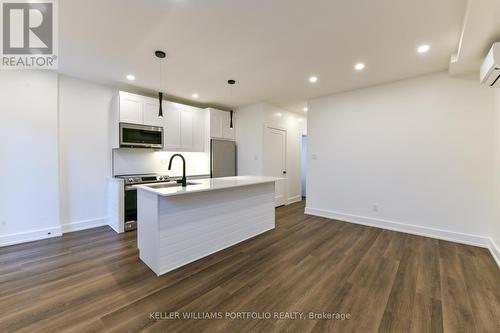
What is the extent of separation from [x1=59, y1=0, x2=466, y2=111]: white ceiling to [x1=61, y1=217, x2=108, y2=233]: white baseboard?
2690 mm

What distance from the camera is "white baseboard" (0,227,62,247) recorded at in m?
3.09

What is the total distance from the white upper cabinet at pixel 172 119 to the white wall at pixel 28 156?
0.97m

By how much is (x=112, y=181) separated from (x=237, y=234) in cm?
264

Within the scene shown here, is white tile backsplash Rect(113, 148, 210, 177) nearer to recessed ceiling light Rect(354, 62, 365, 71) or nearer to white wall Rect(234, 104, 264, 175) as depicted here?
white wall Rect(234, 104, 264, 175)

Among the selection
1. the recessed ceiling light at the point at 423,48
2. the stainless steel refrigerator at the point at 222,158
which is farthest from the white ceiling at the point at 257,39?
the stainless steel refrigerator at the point at 222,158

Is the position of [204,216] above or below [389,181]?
below

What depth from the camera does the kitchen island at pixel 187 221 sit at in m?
2.38

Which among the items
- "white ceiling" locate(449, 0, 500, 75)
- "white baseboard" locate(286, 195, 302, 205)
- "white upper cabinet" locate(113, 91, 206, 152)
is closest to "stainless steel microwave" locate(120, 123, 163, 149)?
"white upper cabinet" locate(113, 91, 206, 152)

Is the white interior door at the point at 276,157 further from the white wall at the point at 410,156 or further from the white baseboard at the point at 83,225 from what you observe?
the white baseboard at the point at 83,225

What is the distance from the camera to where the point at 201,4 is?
1.94 metres

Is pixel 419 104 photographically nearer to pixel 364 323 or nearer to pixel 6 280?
pixel 364 323

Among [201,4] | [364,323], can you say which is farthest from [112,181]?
[364,323]

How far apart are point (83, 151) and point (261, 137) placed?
146 inches

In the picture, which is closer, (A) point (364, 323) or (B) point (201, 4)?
(A) point (364, 323)
